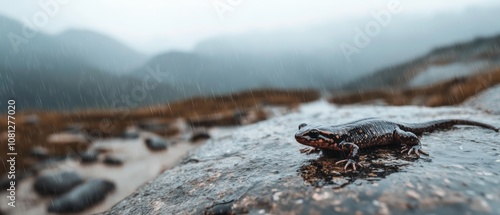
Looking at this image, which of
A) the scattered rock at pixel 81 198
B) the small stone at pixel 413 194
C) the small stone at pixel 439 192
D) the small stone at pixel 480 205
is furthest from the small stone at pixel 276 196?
the scattered rock at pixel 81 198

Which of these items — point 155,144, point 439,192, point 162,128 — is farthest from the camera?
point 162,128

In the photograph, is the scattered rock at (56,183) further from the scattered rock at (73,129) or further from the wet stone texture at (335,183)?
the scattered rock at (73,129)

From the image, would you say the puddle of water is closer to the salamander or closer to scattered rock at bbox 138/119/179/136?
scattered rock at bbox 138/119/179/136

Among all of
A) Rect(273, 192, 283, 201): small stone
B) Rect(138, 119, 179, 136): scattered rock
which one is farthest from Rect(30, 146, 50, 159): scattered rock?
Rect(273, 192, 283, 201): small stone

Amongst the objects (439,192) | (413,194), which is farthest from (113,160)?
(439,192)

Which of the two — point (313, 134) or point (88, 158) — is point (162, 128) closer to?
point (88, 158)

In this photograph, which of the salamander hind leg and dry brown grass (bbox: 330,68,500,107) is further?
dry brown grass (bbox: 330,68,500,107)

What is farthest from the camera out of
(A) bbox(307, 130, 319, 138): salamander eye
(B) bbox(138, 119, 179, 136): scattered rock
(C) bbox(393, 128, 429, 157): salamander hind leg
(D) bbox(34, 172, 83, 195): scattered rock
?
(B) bbox(138, 119, 179, 136): scattered rock
